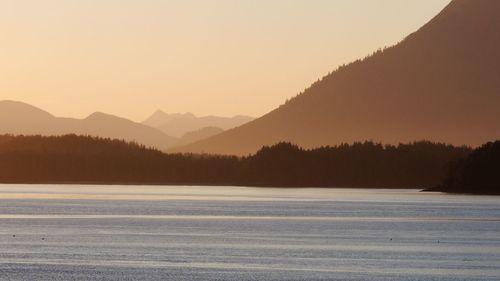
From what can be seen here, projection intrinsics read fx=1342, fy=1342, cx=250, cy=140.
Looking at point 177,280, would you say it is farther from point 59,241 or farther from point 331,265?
point 59,241

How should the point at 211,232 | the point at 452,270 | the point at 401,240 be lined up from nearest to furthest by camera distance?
1. the point at 452,270
2. the point at 401,240
3. the point at 211,232

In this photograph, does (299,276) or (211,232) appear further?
(211,232)

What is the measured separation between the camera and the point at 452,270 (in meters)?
84.6

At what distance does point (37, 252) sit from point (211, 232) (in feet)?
106

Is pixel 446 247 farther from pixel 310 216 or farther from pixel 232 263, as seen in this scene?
pixel 310 216

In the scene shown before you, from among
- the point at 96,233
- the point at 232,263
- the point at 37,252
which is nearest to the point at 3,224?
the point at 96,233

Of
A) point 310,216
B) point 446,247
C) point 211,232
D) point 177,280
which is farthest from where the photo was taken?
point 310,216

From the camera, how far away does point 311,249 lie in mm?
100062

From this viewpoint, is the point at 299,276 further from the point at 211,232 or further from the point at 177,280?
the point at 211,232

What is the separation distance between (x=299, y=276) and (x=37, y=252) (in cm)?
2395

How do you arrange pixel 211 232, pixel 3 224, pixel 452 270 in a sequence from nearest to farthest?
1. pixel 452 270
2. pixel 211 232
3. pixel 3 224

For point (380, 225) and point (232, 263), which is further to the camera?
point (380, 225)

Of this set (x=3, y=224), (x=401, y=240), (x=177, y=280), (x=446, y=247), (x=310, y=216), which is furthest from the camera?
(x=310, y=216)

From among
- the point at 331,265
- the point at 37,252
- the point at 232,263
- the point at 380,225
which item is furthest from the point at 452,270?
the point at 380,225
